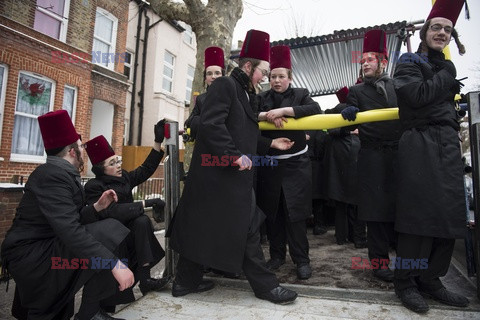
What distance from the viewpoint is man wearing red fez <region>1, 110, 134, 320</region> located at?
2.04 m

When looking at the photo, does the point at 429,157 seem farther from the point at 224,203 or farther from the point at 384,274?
the point at 224,203

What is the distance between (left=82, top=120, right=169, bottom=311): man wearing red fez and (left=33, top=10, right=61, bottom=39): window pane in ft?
32.3

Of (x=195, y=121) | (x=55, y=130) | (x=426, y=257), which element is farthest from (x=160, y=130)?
(x=426, y=257)

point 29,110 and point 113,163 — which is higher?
point 29,110

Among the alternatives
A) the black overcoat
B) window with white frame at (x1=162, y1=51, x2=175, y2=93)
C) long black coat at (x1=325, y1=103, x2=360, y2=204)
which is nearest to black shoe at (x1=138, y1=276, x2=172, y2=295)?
the black overcoat

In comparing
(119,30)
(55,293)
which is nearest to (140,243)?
(55,293)

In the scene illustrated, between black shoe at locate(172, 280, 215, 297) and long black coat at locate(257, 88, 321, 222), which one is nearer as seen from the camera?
black shoe at locate(172, 280, 215, 297)

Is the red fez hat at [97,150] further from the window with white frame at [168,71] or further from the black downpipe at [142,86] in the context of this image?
the window with white frame at [168,71]

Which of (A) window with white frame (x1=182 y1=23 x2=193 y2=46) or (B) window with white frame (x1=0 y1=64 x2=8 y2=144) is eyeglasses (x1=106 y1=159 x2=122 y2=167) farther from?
(A) window with white frame (x1=182 y1=23 x2=193 y2=46)

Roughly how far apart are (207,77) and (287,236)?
202cm

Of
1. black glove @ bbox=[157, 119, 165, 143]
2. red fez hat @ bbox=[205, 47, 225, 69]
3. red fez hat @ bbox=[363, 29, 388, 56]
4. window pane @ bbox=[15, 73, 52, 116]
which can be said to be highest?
window pane @ bbox=[15, 73, 52, 116]

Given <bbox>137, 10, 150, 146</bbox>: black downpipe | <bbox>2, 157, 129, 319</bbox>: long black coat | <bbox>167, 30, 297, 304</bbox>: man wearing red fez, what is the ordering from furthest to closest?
<bbox>137, 10, 150, 146</bbox>: black downpipe, <bbox>167, 30, 297, 304</bbox>: man wearing red fez, <bbox>2, 157, 129, 319</bbox>: long black coat

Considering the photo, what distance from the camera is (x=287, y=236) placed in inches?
121

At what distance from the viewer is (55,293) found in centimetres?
213
